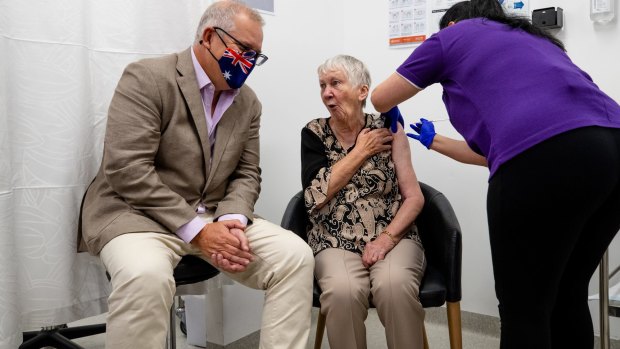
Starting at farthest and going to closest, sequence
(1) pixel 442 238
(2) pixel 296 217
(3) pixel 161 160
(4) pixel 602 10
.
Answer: (4) pixel 602 10
(2) pixel 296 217
(1) pixel 442 238
(3) pixel 161 160

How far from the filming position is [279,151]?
2438mm

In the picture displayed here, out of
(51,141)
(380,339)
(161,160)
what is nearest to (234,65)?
(161,160)

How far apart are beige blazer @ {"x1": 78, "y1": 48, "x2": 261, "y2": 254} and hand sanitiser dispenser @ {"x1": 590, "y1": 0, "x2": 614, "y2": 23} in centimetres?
141

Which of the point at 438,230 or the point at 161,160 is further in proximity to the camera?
the point at 438,230

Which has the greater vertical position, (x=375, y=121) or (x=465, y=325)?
(x=375, y=121)

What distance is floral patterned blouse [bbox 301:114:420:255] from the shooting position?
6.16 feet

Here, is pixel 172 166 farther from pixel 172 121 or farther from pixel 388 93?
pixel 388 93

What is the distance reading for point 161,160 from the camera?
1.67 metres

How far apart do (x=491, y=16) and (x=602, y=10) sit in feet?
3.24

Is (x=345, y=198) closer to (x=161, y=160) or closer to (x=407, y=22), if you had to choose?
(x=161, y=160)

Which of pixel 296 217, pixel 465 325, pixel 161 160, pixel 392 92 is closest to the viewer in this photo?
pixel 392 92

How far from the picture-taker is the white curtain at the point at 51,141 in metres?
1.48

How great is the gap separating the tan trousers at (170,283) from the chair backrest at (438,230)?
0.66ft

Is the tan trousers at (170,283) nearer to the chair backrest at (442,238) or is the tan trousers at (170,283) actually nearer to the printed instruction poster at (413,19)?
the chair backrest at (442,238)
